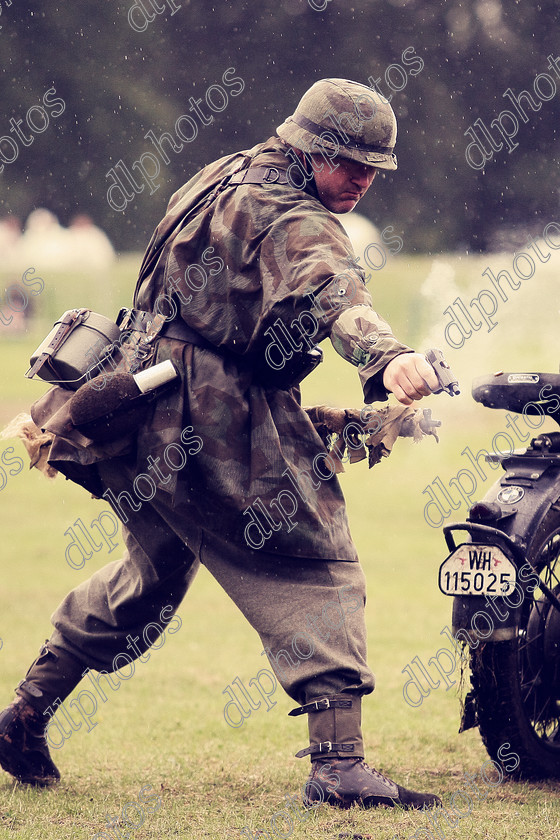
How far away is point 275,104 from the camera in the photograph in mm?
19938

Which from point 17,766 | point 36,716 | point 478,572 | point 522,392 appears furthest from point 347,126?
point 17,766

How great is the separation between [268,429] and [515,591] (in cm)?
78

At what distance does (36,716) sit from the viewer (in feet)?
12.5

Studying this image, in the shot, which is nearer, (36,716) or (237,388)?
(237,388)

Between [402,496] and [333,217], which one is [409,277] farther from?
[333,217]

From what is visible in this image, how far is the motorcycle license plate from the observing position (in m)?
3.22

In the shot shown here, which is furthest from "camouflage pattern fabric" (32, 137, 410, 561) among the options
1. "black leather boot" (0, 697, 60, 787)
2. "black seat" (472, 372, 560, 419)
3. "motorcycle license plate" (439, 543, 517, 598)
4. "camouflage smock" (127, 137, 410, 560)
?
"black leather boot" (0, 697, 60, 787)

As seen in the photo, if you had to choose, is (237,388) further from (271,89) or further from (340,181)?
(271,89)

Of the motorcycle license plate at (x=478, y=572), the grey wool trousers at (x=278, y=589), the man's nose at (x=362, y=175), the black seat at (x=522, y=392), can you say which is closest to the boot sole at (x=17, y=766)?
the grey wool trousers at (x=278, y=589)

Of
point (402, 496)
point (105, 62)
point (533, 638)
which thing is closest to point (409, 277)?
point (105, 62)

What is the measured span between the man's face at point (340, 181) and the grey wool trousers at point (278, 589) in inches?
36.5

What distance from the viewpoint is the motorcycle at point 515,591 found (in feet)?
10.7

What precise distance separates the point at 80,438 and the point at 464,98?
1893 cm

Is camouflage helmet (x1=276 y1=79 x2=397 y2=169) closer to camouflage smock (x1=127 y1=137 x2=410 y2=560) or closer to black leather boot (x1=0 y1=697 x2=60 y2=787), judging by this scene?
camouflage smock (x1=127 y1=137 x2=410 y2=560)
